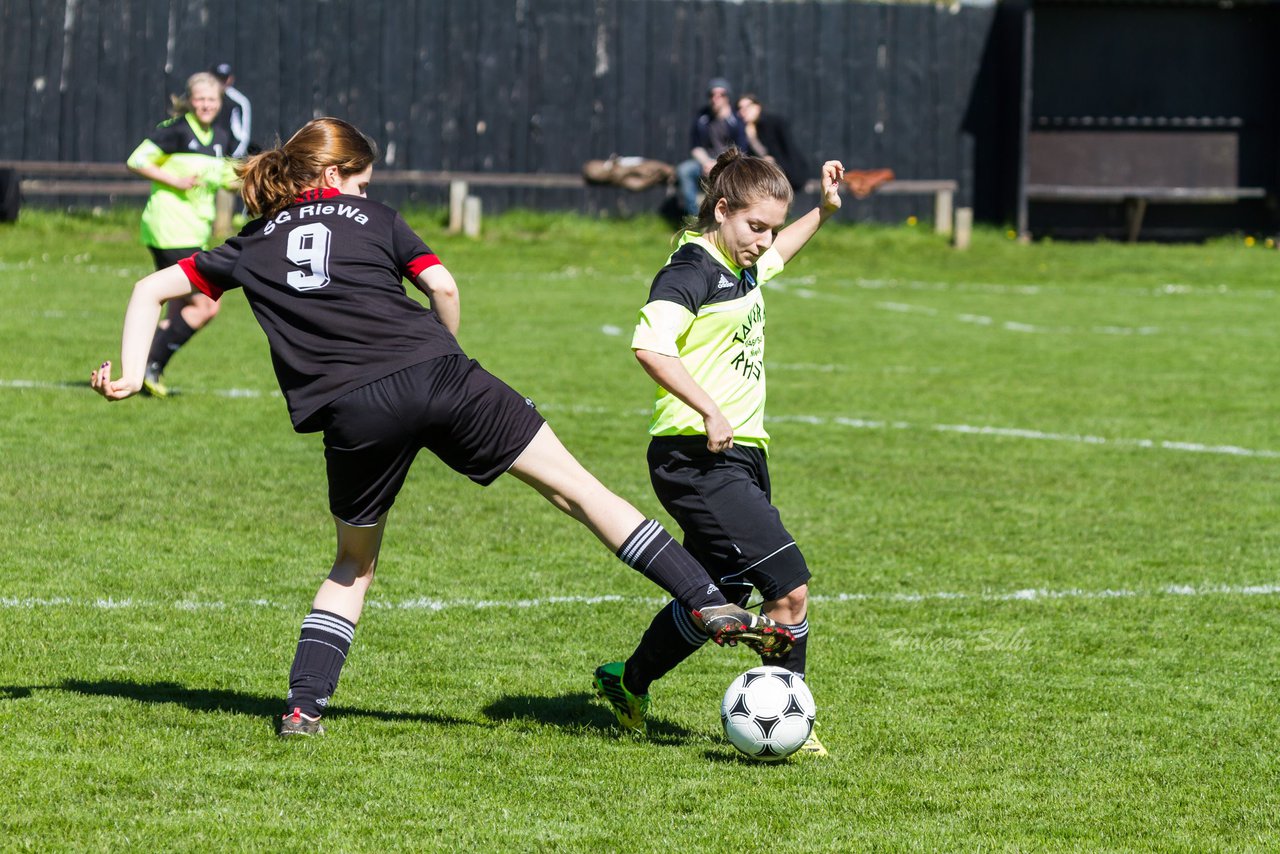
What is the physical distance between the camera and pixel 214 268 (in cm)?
462

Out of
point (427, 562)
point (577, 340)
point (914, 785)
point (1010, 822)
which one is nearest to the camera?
point (1010, 822)

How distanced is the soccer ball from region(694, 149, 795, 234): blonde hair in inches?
52.7

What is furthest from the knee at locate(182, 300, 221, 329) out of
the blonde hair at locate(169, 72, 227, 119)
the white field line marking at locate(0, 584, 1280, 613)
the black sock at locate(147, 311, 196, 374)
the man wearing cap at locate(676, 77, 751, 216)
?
the man wearing cap at locate(676, 77, 751, 216)

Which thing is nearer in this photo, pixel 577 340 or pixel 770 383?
pixel 770 383

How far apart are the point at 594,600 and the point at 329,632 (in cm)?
184

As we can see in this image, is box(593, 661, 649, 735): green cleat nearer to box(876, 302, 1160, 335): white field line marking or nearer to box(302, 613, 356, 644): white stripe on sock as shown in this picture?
box(302, 613, 356, 644): white stripe on sock

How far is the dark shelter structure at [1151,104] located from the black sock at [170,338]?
17.9 metres

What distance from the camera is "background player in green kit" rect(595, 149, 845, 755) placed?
4719 mm

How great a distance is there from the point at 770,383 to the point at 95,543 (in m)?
6.62

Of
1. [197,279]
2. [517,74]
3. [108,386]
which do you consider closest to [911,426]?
[197,279]

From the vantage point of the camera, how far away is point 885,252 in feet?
79.4

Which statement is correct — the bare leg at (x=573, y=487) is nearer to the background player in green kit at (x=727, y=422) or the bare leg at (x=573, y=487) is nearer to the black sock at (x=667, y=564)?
the black sock at (x=667, y=564)

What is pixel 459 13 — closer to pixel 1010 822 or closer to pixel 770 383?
pixel 770 383

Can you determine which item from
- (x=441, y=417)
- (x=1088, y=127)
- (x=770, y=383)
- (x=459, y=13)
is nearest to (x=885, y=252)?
(x=1088, y=127)
